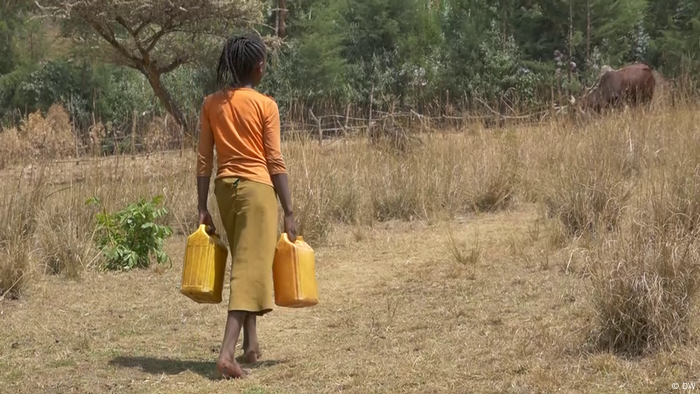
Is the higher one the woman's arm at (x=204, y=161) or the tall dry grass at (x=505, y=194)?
the woman's arm at (x=204, y=161)

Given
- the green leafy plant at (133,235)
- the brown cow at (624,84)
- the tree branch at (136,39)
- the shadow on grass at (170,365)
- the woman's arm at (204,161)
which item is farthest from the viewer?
the tree branch at (136,39)

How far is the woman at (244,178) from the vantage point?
14.7 ft

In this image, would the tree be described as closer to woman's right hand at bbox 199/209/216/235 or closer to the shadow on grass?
the shadow on grass

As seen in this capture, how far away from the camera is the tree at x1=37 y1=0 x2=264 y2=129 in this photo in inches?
670

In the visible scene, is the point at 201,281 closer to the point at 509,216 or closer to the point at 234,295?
the point at 234,295

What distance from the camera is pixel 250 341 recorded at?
4734mm

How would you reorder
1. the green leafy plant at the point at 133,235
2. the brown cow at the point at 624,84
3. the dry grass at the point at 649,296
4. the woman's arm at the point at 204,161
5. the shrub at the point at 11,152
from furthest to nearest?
the brown cow at the point at 624,84 → the shrub at the point at 11,152 → the green leafy plant at the point at 133,235 → the woman's arm at the point at 204,161 → the dry grass at the point at 649,296

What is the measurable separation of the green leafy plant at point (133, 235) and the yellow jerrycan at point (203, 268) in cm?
296

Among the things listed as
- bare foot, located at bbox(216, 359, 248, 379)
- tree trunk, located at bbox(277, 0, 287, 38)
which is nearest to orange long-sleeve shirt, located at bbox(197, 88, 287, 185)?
bare foot, located at bbox(216, 359, 248, 379)

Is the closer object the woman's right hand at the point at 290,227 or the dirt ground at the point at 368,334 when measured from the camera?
the dirt ground at the point at 368,334

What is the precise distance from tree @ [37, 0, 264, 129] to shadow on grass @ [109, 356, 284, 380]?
11.9 m

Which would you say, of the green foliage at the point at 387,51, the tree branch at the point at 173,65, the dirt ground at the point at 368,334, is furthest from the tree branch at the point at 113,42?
the dirt ground at the point at 368,334

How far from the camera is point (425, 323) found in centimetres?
530

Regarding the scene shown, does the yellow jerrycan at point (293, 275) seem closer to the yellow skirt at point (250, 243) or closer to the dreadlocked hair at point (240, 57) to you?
Result: the yellow skirt at point (250, 243)
